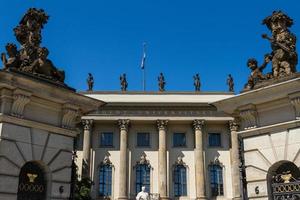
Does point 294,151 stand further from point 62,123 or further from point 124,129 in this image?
point 124,129

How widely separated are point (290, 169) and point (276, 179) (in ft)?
1.41

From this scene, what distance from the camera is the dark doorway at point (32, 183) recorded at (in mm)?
10430

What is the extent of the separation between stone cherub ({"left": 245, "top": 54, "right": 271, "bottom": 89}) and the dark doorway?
235 inches

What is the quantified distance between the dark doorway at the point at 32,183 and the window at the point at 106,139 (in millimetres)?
37058

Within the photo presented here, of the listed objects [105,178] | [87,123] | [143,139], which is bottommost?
[105,178]

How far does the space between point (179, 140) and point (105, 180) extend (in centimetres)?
923

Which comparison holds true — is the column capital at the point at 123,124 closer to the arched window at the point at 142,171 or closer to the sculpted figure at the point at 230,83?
the arched window at the point at 142,171

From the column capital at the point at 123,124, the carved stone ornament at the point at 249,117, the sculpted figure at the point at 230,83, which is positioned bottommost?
the carved stone ornament at the point at 249,117

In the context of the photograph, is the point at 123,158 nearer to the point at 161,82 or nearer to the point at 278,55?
the point at 161,82

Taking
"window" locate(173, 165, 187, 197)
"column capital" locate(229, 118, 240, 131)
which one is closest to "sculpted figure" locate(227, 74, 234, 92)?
A: "column capital" locate(229, 118, 240, 131)

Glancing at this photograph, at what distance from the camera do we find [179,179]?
4662cm

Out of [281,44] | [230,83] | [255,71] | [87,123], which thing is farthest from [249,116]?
[230,83]

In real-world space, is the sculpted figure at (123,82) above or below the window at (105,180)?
above

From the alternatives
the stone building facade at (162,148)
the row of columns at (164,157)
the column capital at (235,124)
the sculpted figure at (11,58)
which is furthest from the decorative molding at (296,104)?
the stone building facade at (162,148)
